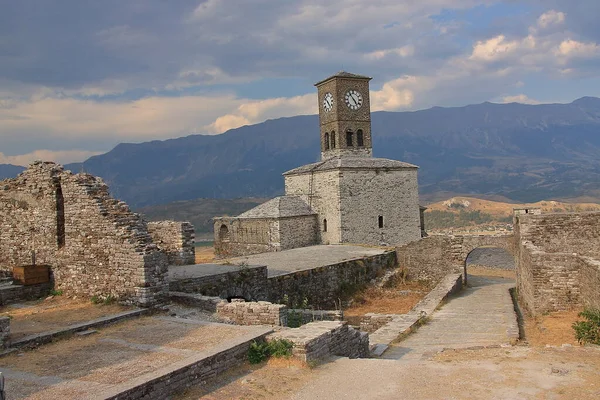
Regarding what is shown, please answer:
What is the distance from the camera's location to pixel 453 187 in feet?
636

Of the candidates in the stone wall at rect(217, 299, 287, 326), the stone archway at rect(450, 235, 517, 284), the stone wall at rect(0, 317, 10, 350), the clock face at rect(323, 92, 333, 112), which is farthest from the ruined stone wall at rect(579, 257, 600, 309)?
the clock face at rect(323, 92, 333, 112)

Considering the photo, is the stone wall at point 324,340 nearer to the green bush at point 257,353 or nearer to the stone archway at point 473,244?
the green bush at point 257,353

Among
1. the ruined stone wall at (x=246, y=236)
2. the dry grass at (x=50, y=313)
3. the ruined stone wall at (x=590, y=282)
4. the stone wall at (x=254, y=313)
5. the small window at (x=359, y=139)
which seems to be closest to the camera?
the dry grass at (x=50, y=313)

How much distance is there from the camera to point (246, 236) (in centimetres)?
3022

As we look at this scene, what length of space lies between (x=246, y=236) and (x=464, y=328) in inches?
730

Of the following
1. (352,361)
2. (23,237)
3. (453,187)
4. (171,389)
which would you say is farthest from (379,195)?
(453,187)

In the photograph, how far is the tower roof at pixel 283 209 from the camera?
2904 centimetres

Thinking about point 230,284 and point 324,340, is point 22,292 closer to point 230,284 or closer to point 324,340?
point 230,284

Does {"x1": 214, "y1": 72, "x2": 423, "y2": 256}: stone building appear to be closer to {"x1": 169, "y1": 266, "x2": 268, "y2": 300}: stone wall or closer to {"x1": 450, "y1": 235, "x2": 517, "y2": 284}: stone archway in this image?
{"x1": 450, "y1": 235, "x2": 517, "y2": 284}: stone archway

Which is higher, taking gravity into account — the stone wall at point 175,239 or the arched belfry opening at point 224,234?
the stone wall at point 175,239

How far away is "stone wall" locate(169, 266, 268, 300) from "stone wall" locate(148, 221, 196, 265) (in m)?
1.91

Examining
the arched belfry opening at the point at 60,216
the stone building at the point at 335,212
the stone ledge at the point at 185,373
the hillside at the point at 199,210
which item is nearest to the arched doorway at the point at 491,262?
the stone building at the point at 335,212

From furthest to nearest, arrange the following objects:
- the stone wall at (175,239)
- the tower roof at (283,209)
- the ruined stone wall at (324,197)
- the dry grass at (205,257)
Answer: the ruined stone wall at (324,197), the tower roof at (283,209), the dry grass at (205,257), the stone wall at (175,239)

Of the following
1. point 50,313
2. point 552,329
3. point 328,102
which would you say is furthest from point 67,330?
point 328,102
